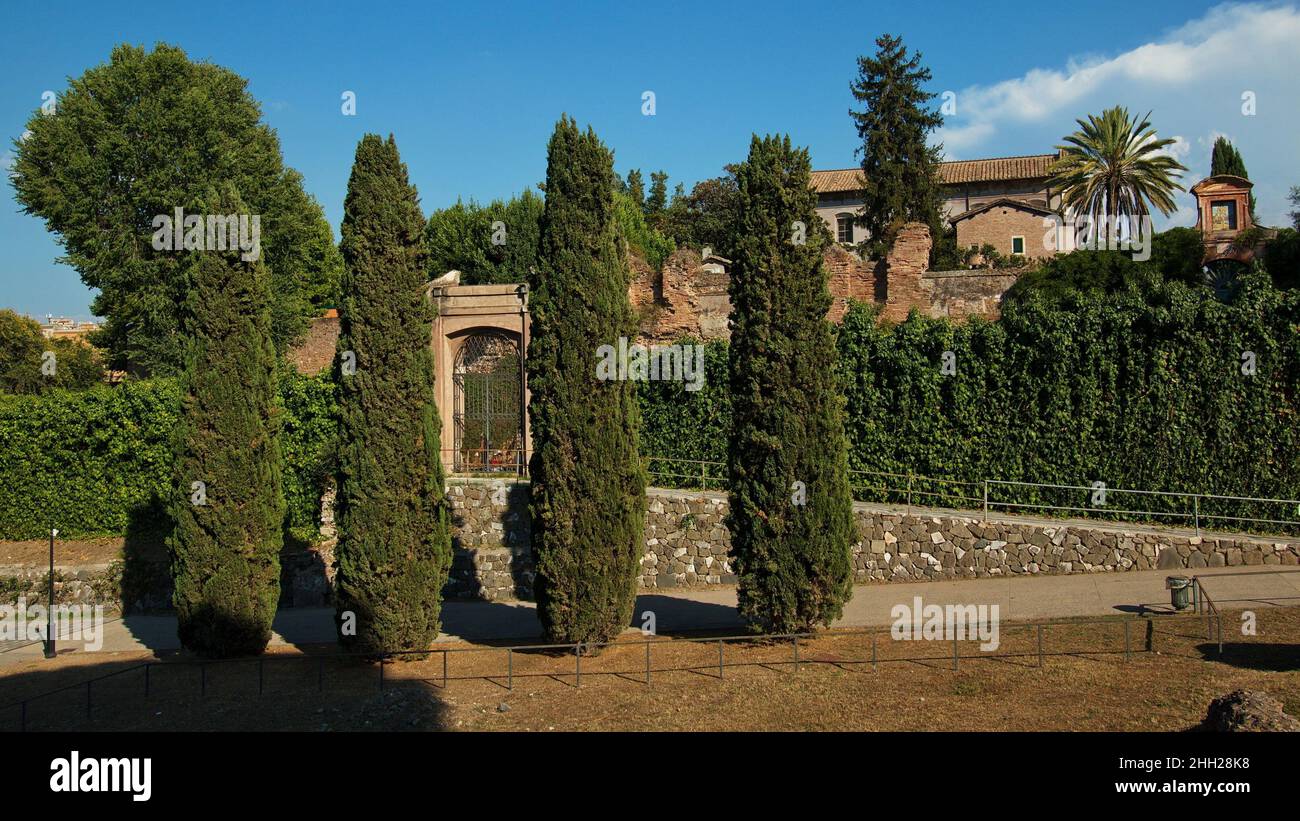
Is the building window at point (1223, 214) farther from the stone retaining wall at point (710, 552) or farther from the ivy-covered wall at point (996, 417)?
the stone retaining wall at point (710, 552)

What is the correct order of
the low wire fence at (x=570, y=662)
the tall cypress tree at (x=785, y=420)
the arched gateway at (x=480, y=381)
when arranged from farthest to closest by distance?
the arched gateway at (x=480, y=381), the tall cypress tree at (x=785, y=420), the low wire fence at (x=570, y=662)

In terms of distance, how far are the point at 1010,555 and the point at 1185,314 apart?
581 cm

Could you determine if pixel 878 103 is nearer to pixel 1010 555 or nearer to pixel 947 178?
A: pixel 947 178

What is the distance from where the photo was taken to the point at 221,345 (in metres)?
15.3

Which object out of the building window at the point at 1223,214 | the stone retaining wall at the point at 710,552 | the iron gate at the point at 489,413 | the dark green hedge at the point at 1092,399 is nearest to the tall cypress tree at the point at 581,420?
the stone retaining wall at the point at 710,552

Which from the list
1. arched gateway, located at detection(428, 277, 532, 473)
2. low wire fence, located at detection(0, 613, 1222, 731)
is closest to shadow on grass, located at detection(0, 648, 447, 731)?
low wire fence, located at detection(0, 613, 1222, 731)

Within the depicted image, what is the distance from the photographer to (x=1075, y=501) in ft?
64.5

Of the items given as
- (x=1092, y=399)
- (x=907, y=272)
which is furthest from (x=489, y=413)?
(x=1092, y=399)

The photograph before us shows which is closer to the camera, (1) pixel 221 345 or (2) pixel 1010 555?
(1) pixel 221 345

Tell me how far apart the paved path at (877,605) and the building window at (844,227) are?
43352mm

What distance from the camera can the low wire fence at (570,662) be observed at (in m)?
13.1

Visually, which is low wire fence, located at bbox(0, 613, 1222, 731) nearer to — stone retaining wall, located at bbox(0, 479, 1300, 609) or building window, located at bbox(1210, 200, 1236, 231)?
stone retaining wall, located at bbox(0, 479, 1300, 609)
